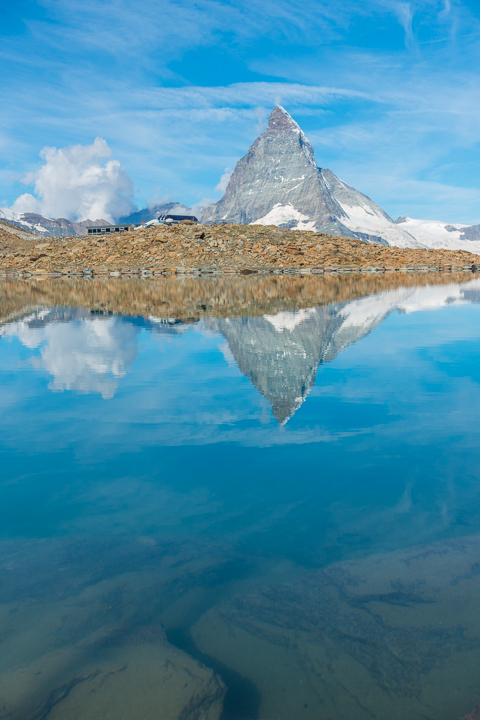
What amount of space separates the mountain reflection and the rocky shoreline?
4389 centimetres

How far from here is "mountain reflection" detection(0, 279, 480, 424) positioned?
10.5 meters

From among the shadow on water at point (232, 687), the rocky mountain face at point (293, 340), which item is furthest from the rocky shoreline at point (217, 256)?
the shadow on water at point (232, 687)

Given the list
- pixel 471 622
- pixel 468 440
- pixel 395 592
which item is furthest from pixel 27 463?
pixel 468 440

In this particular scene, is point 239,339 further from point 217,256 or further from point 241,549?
point 217,256

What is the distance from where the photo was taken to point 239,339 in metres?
15.3

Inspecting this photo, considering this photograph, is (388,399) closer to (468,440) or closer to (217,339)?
(468,440)

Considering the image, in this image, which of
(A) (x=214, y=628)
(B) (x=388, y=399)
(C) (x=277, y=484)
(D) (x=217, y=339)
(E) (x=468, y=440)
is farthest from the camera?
(D) (x=217, y=339)

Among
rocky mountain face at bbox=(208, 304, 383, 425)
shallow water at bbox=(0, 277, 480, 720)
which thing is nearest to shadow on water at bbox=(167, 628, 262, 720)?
shallow water at bbox=(0, 277, 480, 720)

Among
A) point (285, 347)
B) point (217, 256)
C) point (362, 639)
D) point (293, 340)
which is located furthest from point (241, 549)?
point (217, 256)

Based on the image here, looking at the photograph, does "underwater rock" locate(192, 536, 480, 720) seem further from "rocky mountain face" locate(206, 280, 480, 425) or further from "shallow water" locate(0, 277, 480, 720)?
"rocky mountain face" locate(206, 280, 480, 425)

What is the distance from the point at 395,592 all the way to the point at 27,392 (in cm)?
819

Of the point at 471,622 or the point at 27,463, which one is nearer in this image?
the point at 471,622

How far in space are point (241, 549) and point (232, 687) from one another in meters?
1.35

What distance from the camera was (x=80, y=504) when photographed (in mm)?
5359
